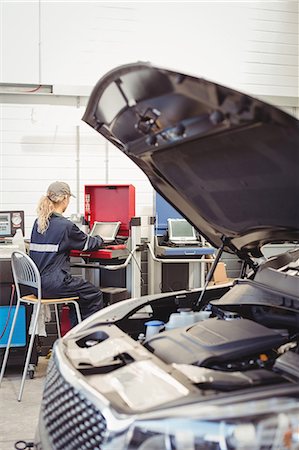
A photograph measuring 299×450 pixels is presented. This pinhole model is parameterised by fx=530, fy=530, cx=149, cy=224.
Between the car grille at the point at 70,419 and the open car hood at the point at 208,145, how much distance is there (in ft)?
2.68

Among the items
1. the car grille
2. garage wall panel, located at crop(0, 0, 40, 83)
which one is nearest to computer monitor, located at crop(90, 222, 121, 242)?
garage wall panel, located at crop(0, 0, 40, 83)

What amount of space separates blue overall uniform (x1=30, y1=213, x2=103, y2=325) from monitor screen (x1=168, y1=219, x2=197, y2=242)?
1024mm

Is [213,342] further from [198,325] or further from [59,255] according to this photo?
[59,255]

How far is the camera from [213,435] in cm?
123

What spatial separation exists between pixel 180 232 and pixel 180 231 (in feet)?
0.03

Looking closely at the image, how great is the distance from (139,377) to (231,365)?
31 cm

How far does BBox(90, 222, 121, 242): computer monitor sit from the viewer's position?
4.93 m

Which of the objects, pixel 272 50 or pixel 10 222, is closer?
pixel 10 222

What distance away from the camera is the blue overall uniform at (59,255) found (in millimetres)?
4145

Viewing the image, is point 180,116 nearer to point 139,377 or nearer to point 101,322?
point 139,377

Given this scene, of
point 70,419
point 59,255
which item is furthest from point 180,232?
point 70,419

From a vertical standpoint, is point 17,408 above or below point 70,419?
below

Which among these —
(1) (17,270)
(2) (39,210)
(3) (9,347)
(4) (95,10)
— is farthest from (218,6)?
(3) (9,347)

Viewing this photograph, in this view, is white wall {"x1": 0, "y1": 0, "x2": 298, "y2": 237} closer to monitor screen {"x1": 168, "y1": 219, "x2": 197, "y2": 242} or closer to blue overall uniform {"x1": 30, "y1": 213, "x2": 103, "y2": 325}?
monitor screen {"x1": 168, "y1": 219, "x2": 197, "y2": 242}
